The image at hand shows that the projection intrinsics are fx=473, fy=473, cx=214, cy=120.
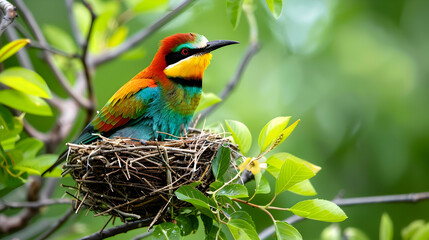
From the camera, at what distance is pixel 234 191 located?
2.55m

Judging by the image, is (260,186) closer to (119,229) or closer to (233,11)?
(119,229)

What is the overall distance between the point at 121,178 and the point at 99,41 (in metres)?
2.91

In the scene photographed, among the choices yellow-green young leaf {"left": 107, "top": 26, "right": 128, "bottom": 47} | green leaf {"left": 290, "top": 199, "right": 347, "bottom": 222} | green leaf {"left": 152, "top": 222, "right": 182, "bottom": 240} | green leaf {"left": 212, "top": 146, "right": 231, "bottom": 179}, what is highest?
yellow-green young leaf {"left": 107, "top": 26, "right": 128, "bottom": 47}

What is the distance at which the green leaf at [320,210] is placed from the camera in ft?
8.22

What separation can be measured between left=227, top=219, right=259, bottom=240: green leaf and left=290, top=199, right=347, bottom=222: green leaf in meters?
0.26

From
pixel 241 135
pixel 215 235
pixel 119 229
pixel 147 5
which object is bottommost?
pixel 119 229

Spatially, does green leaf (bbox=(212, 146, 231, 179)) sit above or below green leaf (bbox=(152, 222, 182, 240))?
above

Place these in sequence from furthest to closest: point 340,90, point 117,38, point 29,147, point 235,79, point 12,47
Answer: point 340,90
point 117,38
point 235,79
point 29,147
point 12,47

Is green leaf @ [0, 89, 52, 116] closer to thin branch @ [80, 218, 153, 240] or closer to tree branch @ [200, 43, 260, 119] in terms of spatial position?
thin branch @ [80, 218, 153, 240]

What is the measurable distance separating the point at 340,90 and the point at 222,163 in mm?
5132

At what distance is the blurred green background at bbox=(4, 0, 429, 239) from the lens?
668cm

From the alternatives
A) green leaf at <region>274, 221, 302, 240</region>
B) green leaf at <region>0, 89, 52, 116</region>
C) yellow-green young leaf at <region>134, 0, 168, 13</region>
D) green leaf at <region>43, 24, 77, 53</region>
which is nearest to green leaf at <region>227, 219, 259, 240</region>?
green leaf at <region>274, 221, 302, 240</region>

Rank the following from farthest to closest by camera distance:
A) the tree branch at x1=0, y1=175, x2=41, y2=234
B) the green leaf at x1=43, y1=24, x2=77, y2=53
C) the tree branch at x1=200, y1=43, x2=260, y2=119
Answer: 1. the green leaf at x1=43, y1=24, x2=77, y2=53
2. the tree branch at x1=200, y1=43, x2=260, y2=119
3. the tree branch at x1=0, y1=175, x2=41, y2=234

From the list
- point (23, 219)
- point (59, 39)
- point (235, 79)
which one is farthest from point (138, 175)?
point (59, 39)
